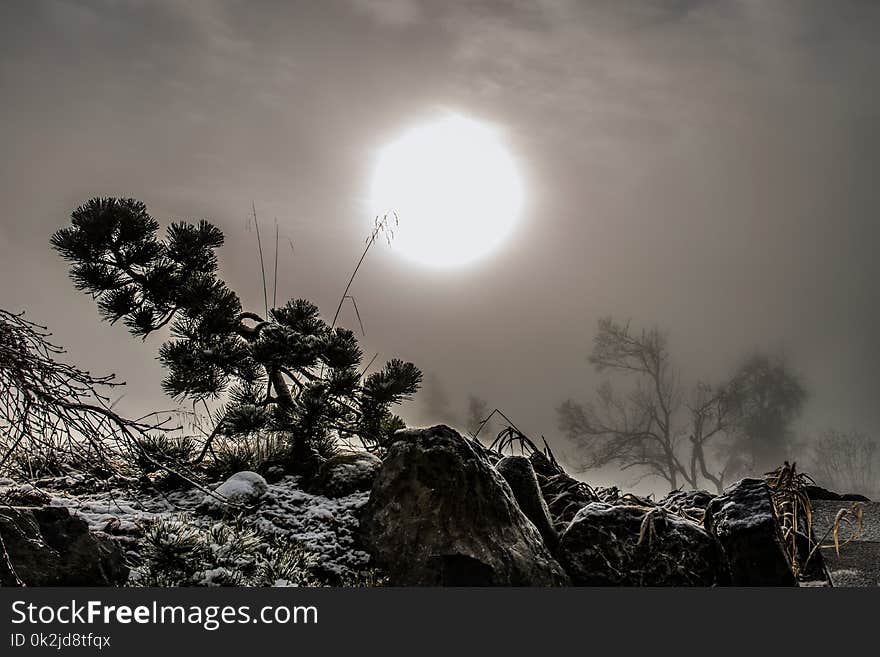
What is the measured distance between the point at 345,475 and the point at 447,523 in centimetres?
122

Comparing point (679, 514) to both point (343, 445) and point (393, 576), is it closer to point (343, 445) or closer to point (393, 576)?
point (393, 576)

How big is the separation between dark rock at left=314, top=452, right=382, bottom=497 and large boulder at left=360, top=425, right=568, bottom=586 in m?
0.58

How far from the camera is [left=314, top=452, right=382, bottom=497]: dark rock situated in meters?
4.90

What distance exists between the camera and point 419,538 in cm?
399

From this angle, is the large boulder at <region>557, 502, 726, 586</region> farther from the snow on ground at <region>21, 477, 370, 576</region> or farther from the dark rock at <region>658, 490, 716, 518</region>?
the snow on ground at <region>21, 477, 370, 576</region>

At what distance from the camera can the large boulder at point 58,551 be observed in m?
3.50

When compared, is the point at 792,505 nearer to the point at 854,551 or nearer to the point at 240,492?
the point at 854,551

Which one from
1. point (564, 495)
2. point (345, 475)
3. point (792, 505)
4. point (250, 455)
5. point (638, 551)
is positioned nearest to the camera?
point (638, 551)

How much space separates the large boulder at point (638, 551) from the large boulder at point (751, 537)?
0.10 metres

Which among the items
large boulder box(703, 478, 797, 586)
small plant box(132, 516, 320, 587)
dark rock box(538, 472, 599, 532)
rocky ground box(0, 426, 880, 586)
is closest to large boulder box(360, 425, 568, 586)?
rocky ground box(0, 426, 880, 586)

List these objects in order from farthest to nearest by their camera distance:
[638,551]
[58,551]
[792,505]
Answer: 1. [792,505]
2. [638,551]
3. [58,551]

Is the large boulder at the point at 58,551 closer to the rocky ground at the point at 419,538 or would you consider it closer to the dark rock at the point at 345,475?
the rocky ground at the point at 419,538

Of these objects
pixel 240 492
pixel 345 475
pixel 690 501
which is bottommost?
pixel 690 501

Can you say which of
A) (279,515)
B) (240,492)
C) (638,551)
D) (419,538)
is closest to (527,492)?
(638,551)
